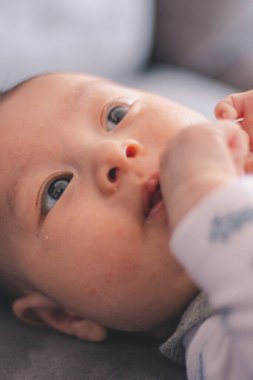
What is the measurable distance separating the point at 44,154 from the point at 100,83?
0.16 m

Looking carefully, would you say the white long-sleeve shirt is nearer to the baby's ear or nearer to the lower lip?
the lower lip

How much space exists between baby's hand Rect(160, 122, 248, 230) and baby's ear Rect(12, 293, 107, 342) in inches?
11.9

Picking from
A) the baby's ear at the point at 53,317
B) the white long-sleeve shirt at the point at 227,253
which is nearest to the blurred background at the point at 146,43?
the baby's ear at the point at 53,317

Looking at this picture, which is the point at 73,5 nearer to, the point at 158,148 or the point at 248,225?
the point at 158,148

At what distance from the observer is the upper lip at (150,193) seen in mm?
716

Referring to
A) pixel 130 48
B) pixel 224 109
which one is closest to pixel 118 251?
pixel 224 109

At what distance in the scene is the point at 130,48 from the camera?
4.65 feet

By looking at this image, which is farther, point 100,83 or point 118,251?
point 100,83

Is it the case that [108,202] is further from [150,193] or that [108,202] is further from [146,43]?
[146,43]

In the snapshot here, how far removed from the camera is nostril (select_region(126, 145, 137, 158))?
0.73 metres

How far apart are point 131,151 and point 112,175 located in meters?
0.04

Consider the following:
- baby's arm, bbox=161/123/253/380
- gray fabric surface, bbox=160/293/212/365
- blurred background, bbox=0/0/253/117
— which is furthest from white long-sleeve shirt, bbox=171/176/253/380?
blurred background, bbox=0/0/253/117

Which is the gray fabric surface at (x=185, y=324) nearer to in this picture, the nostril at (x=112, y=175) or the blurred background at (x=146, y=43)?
the nostril at (x=112, y=175)

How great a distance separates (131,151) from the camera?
74 centimetres
